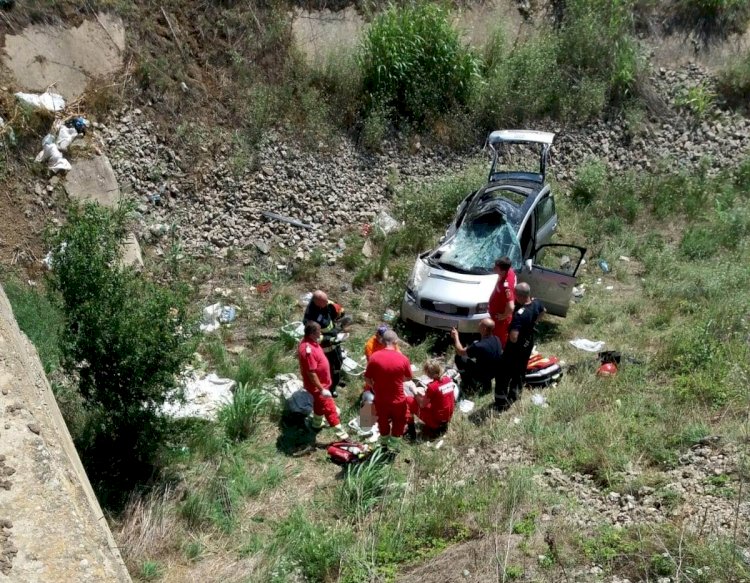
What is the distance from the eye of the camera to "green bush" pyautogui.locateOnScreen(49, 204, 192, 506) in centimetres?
681

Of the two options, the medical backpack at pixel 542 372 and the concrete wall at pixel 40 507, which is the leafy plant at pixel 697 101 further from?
the concrete wall at pixel 40 507

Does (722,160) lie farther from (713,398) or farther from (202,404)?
(202,404)

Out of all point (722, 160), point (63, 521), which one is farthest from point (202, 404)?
point (722, 160)

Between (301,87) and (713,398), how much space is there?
30.3 feet

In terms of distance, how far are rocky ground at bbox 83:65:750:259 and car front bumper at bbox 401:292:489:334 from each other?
2378mm

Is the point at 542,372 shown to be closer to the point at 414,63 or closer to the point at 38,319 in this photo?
the point at 38,319

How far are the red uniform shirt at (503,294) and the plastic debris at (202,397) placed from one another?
3.33 metres

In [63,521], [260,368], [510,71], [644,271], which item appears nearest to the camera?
[63,521]

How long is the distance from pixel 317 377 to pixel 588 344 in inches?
153

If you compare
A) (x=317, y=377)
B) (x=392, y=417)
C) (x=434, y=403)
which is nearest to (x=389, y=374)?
(x=392, y=417)

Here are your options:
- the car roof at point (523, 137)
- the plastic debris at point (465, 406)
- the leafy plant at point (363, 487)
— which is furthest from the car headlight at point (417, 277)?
the leafy plant at point (363, 487)

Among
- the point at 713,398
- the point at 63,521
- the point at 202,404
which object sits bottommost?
the point at 202,404

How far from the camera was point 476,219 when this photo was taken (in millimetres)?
10883

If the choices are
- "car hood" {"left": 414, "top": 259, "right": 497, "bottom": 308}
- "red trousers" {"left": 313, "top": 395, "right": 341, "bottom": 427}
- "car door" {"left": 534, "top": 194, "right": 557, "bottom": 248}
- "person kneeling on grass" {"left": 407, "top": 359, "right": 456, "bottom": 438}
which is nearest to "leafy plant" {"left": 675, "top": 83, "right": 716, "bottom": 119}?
"car door" {"left": 534, "top": 194, "right": 557, "bottom": 248}
